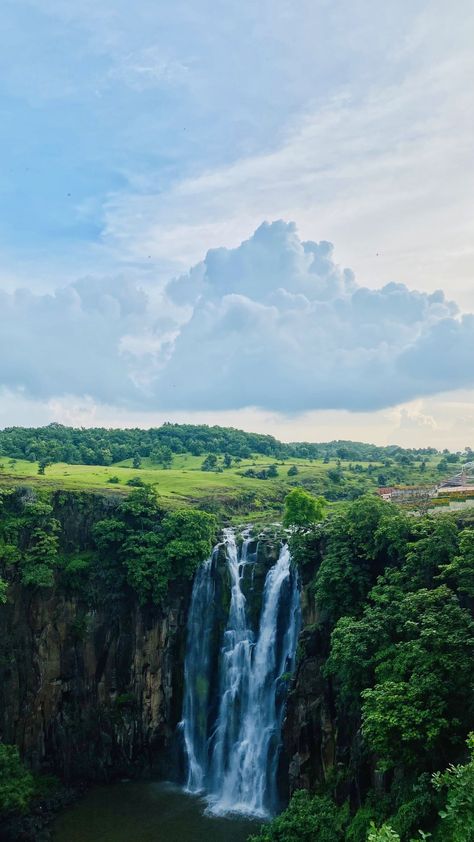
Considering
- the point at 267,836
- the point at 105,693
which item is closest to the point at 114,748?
the point at 105,693

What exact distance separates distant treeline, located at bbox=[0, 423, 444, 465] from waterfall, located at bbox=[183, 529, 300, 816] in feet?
122

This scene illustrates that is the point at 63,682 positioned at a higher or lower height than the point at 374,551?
lower

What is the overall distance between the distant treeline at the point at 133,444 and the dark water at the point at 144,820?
133 ft

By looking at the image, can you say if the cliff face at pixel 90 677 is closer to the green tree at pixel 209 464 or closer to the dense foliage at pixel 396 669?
the dense foliage at pixel 396 669

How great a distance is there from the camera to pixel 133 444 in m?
82.1

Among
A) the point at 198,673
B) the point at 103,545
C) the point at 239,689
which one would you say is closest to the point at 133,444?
the point at 103,545

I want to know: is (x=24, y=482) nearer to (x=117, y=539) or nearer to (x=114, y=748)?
(x=117, y=539)

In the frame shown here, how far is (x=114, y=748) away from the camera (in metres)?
37.2

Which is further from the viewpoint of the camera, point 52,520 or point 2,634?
point 52,520

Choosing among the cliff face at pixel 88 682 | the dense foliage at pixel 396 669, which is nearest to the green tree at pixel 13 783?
the cliff face at pixel 88 682

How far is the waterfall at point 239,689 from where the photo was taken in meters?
33.8

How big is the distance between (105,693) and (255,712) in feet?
31.6

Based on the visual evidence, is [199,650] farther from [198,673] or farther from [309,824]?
[309,824]

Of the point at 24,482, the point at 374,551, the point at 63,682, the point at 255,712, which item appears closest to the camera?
the point at 374,551
